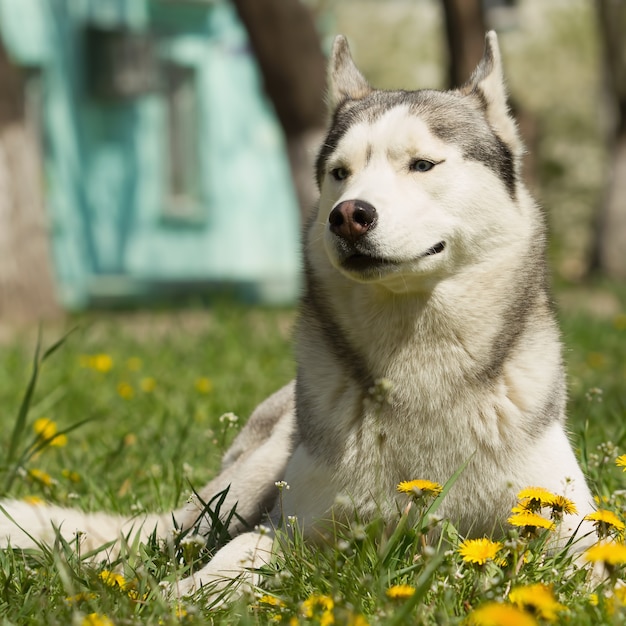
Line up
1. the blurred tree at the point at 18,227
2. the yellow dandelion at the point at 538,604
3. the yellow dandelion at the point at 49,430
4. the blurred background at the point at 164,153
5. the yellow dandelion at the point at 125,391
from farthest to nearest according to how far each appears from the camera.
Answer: the blurred background at the point at 164,153 → the blurred tree at the point at 18,227 → the yellow dandelion at the point at 125,391 → the yellow dandelion at the point at 49,430 → the yellow dandelion at the point at 538,604

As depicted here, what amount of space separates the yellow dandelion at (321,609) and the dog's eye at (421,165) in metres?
1.36

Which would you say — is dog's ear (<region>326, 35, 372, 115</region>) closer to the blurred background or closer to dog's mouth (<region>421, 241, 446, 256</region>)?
dog's mouth (<region>421, 241, 446, 256</region>)

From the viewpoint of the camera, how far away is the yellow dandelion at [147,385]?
5562 mm

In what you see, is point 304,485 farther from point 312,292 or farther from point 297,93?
point 297,93

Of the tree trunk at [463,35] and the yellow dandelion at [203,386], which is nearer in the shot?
→ the yellow dandelion at [203,386]

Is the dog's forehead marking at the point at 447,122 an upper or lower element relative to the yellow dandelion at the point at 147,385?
upper

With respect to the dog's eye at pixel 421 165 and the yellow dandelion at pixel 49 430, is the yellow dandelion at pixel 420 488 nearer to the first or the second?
the dog's eye at pixel 421 165

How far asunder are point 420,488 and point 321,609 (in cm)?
53

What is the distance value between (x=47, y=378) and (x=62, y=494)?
2336 mm

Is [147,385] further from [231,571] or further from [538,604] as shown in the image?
[538,604]

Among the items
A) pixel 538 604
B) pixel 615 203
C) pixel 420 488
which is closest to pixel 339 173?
pixel 420 488

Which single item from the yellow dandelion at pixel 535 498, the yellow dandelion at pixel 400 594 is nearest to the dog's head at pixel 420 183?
the yellow dandelion at pixel 535 498

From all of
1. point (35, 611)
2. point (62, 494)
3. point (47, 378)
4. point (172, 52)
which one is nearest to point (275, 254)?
point (172, 52)

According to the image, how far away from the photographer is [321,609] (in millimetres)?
2166
